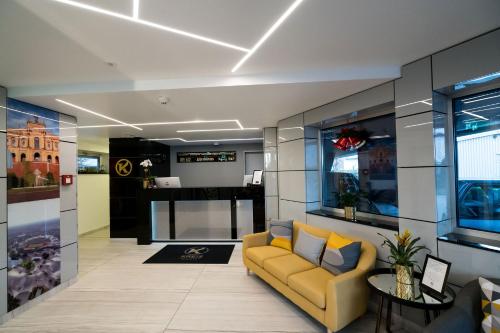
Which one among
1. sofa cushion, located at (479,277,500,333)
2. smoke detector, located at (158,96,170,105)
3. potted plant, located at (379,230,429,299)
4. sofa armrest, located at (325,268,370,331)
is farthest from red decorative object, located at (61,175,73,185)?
sofa cushion, located at (479,277,500,333)

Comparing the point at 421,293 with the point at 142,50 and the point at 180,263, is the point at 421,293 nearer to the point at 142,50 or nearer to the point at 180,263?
the point at 142,50

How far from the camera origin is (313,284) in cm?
249

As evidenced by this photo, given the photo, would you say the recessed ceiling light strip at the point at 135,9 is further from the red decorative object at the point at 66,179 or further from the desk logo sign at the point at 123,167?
the desk logo sign at the point at 123,167

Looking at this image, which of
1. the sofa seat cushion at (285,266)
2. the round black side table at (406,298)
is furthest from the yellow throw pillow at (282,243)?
the round black side table at (406,298)

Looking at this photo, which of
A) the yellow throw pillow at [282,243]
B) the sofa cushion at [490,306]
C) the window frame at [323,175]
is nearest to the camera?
the sofa cushion at [490,306]

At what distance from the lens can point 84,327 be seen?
257 cm

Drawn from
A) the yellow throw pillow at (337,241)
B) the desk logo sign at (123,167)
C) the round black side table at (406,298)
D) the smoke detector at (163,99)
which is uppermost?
the smoke detector at (163,99)

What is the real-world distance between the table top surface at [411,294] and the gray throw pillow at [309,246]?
2.38 feet

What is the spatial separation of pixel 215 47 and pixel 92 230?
23.7ft

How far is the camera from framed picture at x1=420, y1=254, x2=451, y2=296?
1.95 meters

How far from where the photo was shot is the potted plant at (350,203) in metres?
3.34

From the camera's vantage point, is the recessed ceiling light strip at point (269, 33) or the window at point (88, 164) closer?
the recessed ceiling light strip at point (269, 33)

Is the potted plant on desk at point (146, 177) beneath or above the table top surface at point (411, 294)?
above

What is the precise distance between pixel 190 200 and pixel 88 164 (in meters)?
3.72
